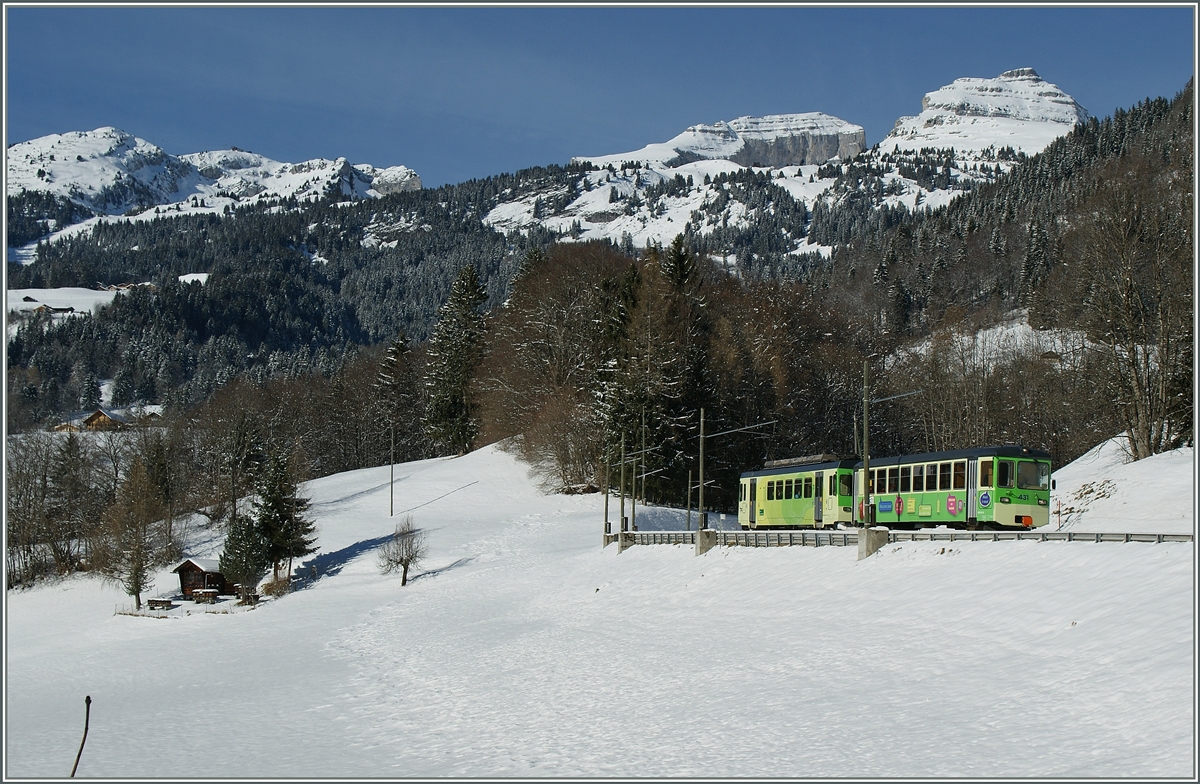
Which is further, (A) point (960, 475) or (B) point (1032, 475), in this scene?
(A) point (960, 475)

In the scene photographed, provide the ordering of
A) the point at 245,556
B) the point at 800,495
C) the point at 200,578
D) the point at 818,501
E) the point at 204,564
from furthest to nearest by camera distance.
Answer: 1. the point at 204,564
2. the point at 200,578
3. the point at 245,556
4. the point at 800,495
5. the point at 818,501

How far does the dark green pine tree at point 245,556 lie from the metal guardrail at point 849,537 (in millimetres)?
21378

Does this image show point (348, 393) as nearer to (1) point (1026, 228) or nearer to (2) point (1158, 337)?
(2) point (1158, 337)

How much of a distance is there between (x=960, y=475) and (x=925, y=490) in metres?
1.81

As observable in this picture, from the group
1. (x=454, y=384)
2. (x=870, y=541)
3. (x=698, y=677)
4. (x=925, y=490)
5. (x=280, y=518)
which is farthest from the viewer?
(x=454, y=384)

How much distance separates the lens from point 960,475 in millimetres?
31422

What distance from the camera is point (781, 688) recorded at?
20016 mm

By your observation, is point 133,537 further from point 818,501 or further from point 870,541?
point 870,541

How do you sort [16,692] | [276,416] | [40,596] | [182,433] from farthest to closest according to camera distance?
[276,416] → [182,433] → [40,596] → [16,692]

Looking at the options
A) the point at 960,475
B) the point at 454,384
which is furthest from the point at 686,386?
the point at 960,475

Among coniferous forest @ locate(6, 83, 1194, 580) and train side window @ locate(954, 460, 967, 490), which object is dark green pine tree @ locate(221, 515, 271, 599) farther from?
train side window @ locate(954, 460, 967, 490)

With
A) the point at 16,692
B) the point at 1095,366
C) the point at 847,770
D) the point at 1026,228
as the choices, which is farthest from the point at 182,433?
the point at 1026,228

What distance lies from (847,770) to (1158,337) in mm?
36142

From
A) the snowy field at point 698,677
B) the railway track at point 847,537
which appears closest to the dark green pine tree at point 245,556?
the snowy field at point 698,677
